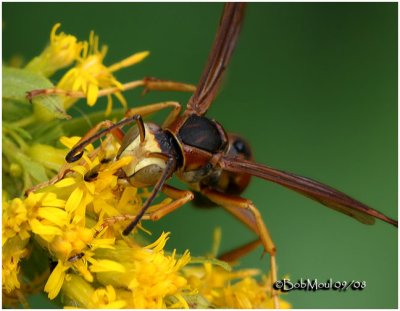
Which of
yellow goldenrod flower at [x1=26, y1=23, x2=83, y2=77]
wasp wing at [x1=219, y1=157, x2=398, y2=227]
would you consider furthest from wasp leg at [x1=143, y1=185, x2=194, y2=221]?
yellow goldenrod flower at [x1=26, y1=23, x2=83, y2=77]

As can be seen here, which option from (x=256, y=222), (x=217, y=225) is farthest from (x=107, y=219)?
(x=217, y=225)

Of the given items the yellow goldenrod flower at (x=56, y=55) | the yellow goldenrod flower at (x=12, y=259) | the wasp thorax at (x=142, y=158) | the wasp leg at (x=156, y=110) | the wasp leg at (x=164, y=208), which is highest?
the yellow goldenrod flower at (x=56, y=55)

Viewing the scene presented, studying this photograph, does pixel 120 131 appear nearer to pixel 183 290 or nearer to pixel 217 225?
pixel 183 290

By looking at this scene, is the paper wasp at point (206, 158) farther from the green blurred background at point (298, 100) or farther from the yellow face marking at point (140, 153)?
the green blurred background at point (298, 100)

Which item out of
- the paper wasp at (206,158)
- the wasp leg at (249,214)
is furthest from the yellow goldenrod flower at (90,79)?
the wasp leg at (249,214)

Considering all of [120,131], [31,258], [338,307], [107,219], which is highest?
[120,131]
